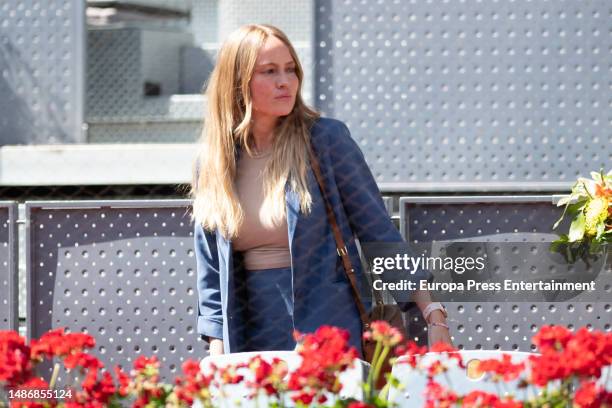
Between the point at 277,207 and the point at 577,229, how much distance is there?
103 centimetres

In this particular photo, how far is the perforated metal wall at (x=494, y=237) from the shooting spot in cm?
359

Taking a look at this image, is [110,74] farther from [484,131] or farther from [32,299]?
[32,299]

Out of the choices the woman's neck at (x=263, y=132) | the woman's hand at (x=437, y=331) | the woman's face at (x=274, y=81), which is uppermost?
the woman's face at (x=274, y=81)

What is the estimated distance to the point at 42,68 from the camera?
6.25 metres

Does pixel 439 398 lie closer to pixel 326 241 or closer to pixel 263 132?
pixel 326 241

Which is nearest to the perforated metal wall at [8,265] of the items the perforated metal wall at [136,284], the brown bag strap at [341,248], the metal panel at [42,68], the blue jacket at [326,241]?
the perforated metal wall at [136,284]

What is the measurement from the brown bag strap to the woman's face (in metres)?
0.15

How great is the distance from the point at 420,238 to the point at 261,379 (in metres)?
1.97

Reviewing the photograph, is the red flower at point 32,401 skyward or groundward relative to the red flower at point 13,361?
groundward

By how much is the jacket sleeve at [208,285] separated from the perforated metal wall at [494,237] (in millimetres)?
902

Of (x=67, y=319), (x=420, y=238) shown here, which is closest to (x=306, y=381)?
(x=420, y=238)

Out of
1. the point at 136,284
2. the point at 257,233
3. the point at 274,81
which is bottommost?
the point at 136,284

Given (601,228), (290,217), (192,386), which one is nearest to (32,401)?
(192,386)

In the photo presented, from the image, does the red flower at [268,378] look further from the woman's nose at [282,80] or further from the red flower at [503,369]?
the woman's nose at [282,80]
